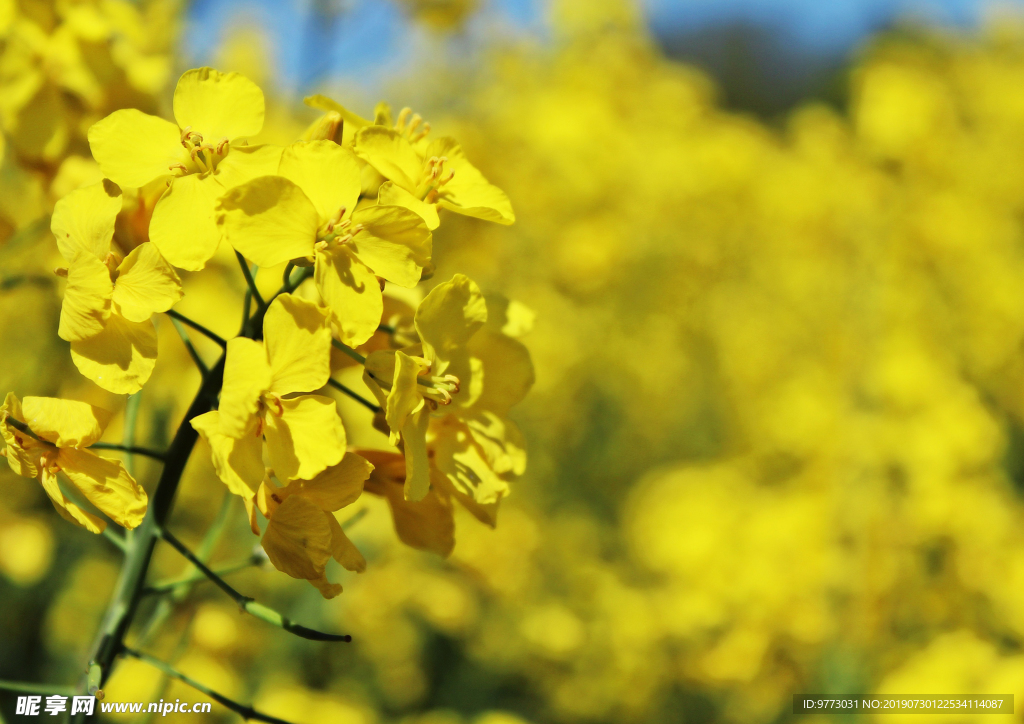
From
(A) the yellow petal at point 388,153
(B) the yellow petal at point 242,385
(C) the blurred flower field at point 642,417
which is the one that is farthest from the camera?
(C) the blurred flower field at point 642,417

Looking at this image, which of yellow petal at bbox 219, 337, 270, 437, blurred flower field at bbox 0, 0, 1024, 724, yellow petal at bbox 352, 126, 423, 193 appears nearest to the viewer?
yellow petal at bbox 219, 337, 270, 437

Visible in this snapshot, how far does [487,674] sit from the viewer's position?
239cm

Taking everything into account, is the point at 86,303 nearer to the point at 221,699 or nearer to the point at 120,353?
the point at 120,353

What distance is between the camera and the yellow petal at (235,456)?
1.87ft

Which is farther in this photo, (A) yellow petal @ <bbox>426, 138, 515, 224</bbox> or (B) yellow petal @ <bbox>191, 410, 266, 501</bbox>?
(A) yellow petal @ <bbox>426, 138, 515, 224</bbox>

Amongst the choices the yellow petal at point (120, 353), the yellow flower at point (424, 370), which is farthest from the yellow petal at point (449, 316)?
the yellow petal at point (120, 353)

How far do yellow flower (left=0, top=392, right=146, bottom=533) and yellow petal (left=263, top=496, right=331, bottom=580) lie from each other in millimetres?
120

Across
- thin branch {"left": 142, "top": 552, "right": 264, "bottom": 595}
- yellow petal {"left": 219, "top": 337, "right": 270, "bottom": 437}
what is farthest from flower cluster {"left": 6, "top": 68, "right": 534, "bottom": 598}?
thin branch {"left": 142, "top": 552, "right": 264, "bottom": 595}

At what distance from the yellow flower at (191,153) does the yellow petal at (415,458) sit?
21 cm

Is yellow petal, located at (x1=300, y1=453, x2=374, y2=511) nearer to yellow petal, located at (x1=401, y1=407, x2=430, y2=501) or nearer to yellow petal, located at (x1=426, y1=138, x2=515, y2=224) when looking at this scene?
yellow petal, located at (x1=401, y1=407, x2=430, y2=501)

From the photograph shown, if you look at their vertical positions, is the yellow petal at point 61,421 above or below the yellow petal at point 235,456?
below

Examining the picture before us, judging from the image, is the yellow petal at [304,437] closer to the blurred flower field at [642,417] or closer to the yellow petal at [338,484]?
the yellow petal at [338,484]

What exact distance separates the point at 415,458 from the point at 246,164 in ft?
0.90

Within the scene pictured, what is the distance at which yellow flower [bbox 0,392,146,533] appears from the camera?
617mm
